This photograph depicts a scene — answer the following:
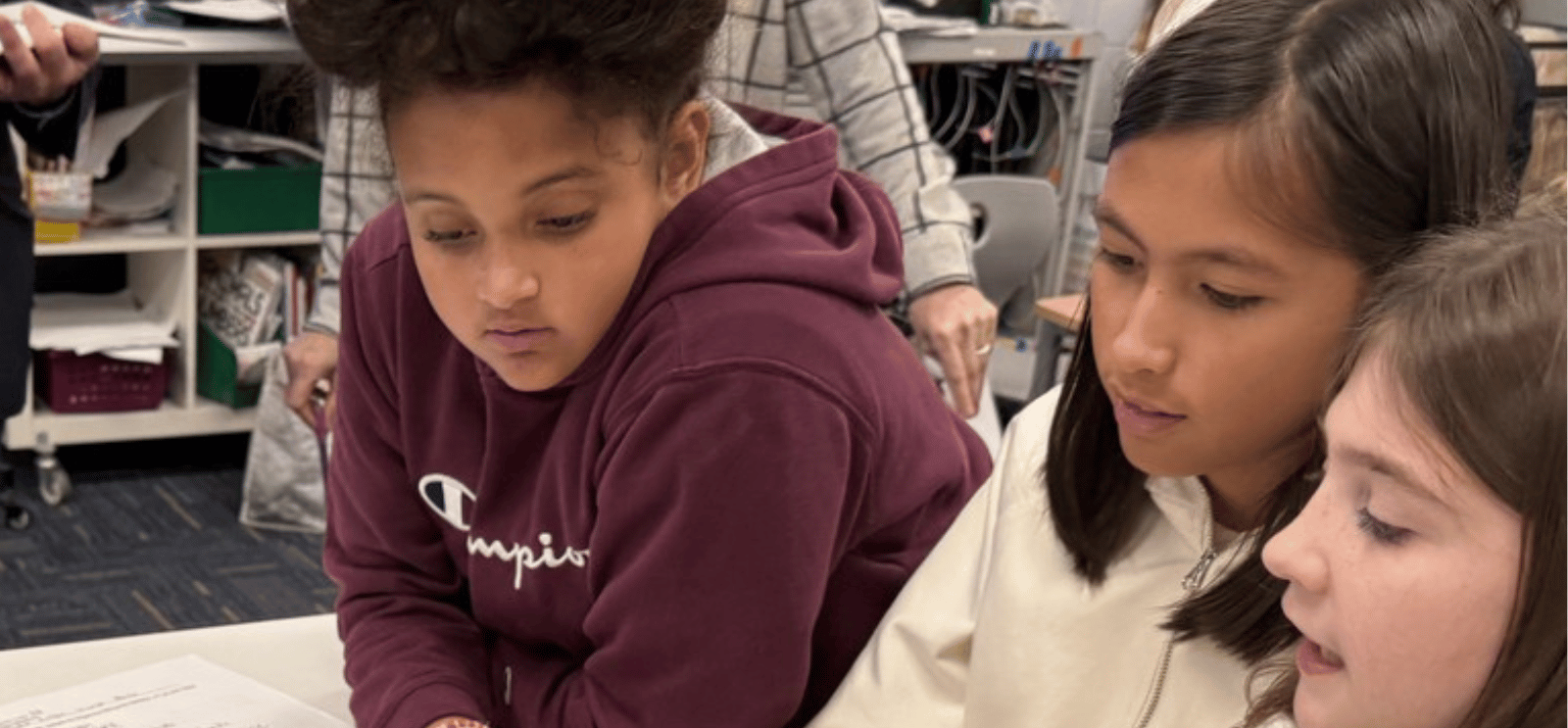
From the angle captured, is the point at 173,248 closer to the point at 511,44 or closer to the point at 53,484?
the point at 53,484

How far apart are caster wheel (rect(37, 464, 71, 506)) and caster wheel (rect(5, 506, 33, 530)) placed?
10 cm

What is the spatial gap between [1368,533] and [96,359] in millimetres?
3361

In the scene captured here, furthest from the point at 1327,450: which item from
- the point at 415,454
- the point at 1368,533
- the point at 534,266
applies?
the point at 415,454

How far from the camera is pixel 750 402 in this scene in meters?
1.18

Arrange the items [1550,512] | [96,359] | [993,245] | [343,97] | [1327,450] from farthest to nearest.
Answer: [993,245] → [96,359] → [343,97] → [1327,450] → [1550,512]

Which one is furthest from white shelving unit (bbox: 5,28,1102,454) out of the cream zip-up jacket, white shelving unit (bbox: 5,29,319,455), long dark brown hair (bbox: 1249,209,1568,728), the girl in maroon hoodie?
long dark brown hair (bbox: 1249,209,1568,728)

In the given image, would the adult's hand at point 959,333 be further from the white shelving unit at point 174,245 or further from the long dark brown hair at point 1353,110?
the white shelving unit at point 174,245

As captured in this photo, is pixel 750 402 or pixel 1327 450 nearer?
pixel 1327 450

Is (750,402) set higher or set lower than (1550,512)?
lower

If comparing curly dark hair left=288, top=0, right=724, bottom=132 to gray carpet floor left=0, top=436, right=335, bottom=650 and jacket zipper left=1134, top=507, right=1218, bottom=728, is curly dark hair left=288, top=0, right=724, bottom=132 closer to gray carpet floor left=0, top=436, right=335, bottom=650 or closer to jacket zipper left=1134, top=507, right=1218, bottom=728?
jacket zipper left=1134, top=507, right=1218, bottom=728

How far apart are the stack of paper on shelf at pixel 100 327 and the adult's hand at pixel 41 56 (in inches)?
63.3

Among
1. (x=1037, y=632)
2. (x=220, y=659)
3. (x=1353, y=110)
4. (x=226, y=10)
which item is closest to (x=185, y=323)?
(x=226, y=10)

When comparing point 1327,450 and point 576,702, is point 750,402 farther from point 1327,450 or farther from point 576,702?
point 1327,450

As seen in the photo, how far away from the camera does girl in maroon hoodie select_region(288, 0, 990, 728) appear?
1.15 m
